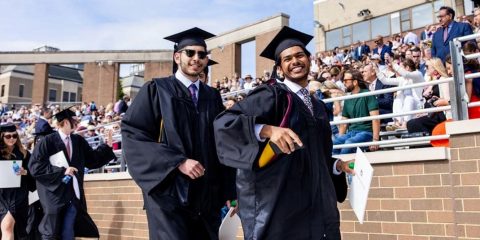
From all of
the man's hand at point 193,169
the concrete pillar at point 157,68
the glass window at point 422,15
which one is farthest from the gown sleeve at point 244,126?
the concrete pillar at point 157,68

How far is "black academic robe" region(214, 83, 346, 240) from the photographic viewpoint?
2.82m

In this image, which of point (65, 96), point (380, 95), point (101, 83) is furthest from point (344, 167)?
point (65, 96)

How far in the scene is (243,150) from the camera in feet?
9.13

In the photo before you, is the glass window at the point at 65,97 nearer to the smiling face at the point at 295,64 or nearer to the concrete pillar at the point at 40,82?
the concrete pillar at the point at 40,82

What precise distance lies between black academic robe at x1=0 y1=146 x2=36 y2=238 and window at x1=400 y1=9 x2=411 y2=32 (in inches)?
914

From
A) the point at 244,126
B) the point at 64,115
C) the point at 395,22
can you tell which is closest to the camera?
the point at 244,126

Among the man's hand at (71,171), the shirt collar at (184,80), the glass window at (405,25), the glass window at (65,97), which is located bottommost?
the man's hand at (71,171)

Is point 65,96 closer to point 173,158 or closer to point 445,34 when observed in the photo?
point 445,34

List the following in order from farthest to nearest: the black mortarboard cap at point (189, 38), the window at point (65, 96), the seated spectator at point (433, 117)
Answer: the window at point (65, 96), the seated spectator at point (433, 117), the black mortarboard cap at point (189, 38)

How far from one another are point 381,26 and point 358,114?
2371cm

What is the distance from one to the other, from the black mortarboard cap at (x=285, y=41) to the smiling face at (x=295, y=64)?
0.05 meters

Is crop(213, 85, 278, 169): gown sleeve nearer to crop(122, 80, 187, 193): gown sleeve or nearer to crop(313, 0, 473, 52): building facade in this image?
crop(122, 80, 187, 193): gown sleeve

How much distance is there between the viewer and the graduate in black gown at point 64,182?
6.86 metres

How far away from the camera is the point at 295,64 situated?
3.29 meters
